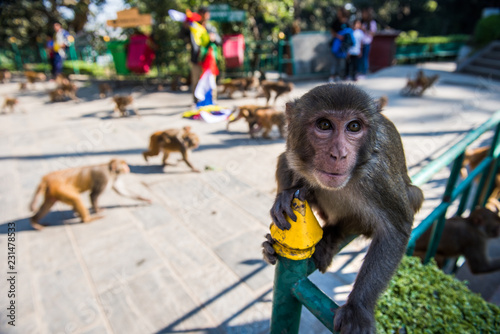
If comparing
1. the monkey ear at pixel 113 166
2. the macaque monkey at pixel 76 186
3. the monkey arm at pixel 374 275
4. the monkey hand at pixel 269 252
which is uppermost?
the monkey hand at pixel 269 252

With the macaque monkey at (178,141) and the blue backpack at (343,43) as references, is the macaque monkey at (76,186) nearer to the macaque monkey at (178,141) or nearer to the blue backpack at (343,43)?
the macaque monkey at (178,141)

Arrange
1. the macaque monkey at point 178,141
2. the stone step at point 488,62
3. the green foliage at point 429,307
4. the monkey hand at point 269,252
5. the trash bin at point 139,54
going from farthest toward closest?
1. the stone step at point 488,62
2. the trash bin at point 139,54
3. the macaque monkey at point 178,141
4. the green foliage at point 429,307
5. the monkey hand at point 269,252

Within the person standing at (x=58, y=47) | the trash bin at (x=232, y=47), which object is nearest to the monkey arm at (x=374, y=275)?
the trash bin at (x=232, y=47)

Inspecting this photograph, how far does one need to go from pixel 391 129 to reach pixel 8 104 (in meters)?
9.49

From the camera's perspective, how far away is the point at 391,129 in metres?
1.83

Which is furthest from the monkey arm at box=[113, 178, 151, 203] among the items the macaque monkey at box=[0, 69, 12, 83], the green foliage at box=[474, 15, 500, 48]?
the green foliage at box=[474, 15, 500, 48]

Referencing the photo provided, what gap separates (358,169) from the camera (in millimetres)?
1585

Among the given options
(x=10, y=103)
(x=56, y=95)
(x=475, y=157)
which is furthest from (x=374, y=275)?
(x=56, y=95)

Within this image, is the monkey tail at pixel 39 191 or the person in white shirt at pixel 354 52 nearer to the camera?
the monkey tail at pixel 39 191

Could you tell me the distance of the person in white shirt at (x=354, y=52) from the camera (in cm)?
965

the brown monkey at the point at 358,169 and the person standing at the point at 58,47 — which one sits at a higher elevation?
the person standing at the point at 58,47

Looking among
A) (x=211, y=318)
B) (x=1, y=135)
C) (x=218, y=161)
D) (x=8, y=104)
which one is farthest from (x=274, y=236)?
(x=8, y=104)

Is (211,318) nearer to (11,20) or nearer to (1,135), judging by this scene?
(1,135)

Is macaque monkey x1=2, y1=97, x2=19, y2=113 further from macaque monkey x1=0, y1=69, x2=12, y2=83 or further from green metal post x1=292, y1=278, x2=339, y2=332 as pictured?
green metal post x1=292, y1=278, x2=339, y2=332
